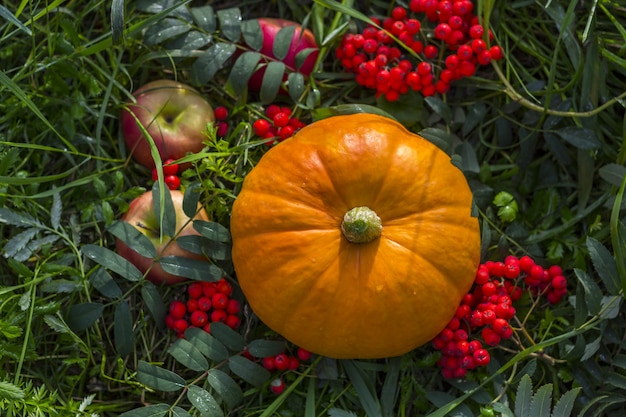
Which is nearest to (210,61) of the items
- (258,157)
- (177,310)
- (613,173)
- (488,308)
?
(258,157)

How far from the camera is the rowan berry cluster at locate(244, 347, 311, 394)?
2.02 metres

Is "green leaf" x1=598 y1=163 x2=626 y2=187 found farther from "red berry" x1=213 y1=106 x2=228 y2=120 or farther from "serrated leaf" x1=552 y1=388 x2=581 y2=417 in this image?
"red berry" x1=213 y1=106 x2=228 y2=120

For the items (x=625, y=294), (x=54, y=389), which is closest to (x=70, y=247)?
(x=54, y=389)

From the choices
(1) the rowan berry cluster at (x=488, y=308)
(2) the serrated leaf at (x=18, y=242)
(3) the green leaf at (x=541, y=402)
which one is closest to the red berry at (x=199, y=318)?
(2) the serrated leaf at (x=18, y=242)

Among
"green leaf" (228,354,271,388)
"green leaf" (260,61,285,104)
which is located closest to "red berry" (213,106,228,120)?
"green leaf" (260,61,285,104)

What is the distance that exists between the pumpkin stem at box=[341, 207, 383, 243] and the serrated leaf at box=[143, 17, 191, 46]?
775 mm

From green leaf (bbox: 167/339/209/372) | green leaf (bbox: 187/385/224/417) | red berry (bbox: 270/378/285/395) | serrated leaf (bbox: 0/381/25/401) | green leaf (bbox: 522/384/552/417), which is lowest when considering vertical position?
red berry (bbox: 270/378/285/395)

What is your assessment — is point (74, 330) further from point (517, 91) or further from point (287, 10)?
point (517, 91)

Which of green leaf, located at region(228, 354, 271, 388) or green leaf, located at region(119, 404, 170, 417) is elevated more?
green leaf, located at region(228, 354, 271, 388)

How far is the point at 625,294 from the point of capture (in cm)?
187

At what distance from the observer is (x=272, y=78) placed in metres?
2.12

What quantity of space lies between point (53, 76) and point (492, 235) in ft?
4.23

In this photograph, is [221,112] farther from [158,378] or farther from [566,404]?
[566,404]

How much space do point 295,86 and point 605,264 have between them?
3.16 feet
